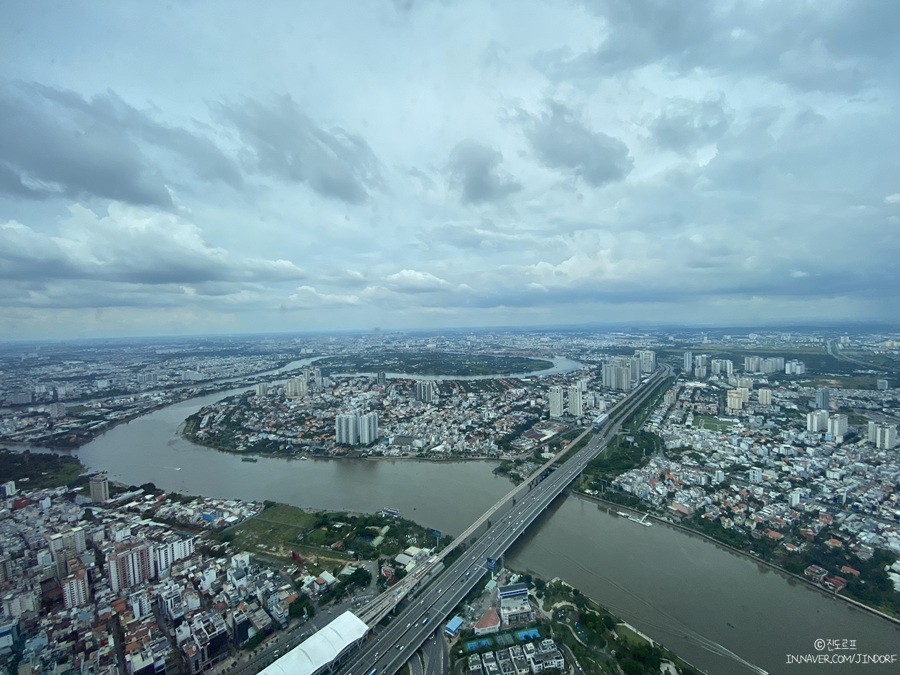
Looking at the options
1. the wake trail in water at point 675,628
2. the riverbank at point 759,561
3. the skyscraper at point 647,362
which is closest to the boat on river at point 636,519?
the riverbank at point 759,561

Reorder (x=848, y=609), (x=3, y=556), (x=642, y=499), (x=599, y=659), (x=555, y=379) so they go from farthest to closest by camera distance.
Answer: (x=555, y=379)
(x=642, y=499)
(x=3, y=556)
(x=848, y=609)
(x=599, y=659)

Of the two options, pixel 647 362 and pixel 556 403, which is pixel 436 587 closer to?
pixel 556 403

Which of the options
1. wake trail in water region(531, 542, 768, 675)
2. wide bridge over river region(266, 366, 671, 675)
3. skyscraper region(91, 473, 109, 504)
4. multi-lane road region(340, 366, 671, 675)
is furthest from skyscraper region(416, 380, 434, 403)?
wake trail in water region(531, 542, 768, 675)

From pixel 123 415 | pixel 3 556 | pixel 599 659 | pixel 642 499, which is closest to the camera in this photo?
pixel 599 659

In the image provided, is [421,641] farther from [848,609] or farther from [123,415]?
[123,415]

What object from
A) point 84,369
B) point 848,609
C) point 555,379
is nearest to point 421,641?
point 848,609
